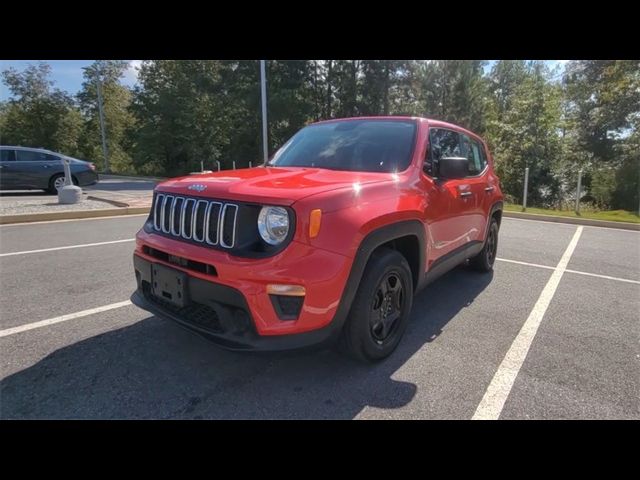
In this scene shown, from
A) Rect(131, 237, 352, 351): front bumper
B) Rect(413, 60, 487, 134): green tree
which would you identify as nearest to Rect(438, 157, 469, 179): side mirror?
Rect(131, 237, 352, 351): front bumper

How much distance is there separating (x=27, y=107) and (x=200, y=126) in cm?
1924

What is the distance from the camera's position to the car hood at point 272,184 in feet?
7.68

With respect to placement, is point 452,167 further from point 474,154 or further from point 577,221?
point 577,221

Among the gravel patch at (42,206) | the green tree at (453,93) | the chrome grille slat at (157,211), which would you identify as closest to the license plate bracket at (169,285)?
the chrome grille slat at (157,211)

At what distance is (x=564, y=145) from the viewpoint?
21.6m

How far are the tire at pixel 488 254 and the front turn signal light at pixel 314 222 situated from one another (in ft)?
11.0

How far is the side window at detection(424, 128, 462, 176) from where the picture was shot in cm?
347

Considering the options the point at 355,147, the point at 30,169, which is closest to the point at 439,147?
the point at 355,147

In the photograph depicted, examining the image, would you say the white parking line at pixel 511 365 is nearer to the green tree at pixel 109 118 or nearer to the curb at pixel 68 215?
the curb at pixel 68 215

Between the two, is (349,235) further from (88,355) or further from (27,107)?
(27,107)

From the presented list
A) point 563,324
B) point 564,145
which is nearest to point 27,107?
point 564,145

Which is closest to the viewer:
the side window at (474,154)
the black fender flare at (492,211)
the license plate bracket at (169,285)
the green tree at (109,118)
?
the license plate bracket at (169,285)

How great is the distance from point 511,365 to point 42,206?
10.6 metres

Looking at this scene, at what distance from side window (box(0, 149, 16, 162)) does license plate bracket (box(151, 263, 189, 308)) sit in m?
12.6
